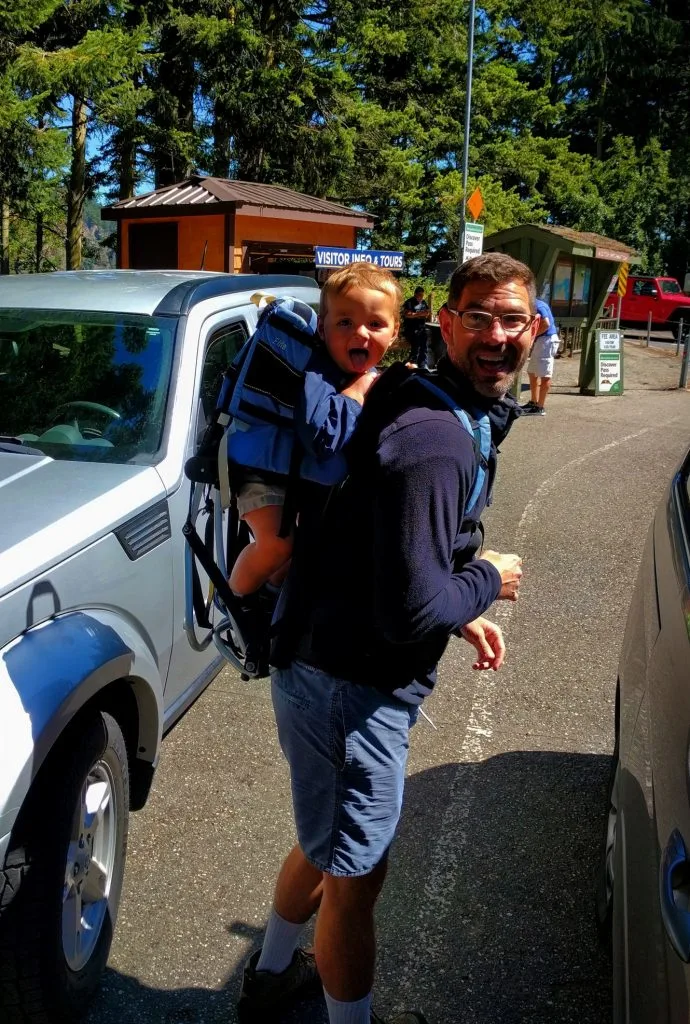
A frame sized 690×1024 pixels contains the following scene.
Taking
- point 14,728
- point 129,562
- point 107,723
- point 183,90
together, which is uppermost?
point 183,90

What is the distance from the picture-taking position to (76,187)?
18.8 meters

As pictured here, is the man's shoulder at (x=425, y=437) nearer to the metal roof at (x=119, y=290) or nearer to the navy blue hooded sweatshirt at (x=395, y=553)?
the navy blue hooded sweatshirt at (x=395, y=553)

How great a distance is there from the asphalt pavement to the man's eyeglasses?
5.98ft

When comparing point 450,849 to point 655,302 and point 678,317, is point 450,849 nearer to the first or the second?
point 678,317

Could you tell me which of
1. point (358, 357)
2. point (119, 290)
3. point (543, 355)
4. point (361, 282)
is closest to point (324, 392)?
point (358, 357)

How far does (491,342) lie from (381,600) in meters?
0.56

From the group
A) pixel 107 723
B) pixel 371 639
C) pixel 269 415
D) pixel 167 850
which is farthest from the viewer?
pixel 167 850

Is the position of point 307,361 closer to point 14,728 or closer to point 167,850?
point 14,728

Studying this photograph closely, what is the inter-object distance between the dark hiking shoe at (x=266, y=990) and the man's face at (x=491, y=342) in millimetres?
1495

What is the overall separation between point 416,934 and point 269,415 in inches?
67.3

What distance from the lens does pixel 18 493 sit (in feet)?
8.39

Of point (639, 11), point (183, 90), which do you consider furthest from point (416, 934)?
point (639, 11)

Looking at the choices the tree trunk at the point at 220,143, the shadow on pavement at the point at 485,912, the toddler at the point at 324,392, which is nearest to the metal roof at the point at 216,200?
the tree trunk at the point at 220,143

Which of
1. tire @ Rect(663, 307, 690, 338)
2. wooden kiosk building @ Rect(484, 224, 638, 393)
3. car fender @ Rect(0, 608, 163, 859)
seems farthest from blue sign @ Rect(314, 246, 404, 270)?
tire @ Rect(663, 307, 690, 338)
